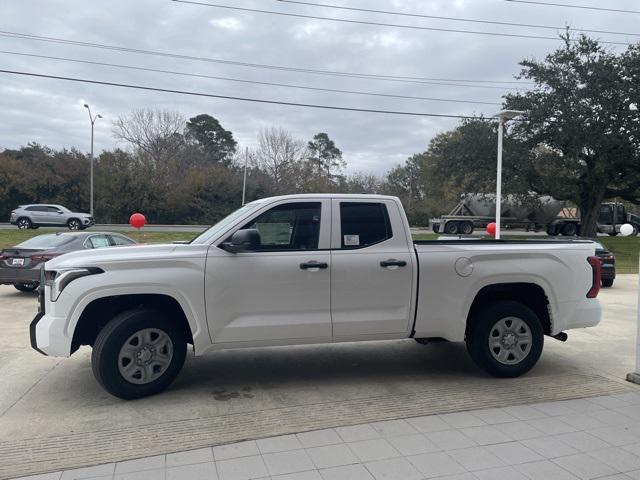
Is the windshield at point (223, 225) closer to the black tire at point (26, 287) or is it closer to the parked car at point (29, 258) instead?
the parked car at point (29, 258)

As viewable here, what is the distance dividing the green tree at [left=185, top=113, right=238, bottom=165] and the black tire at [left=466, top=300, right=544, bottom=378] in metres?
60.8

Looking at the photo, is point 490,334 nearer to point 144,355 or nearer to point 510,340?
point 510,340

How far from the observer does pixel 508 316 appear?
5.53 metres

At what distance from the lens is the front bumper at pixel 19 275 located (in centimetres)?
1062

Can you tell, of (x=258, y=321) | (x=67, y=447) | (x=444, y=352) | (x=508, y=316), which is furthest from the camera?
(x=444, y=352)

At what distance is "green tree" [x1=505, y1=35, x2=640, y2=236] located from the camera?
2811cm

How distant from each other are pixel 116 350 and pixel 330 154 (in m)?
71.7

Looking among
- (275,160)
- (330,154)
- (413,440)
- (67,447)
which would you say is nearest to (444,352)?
(413,440)

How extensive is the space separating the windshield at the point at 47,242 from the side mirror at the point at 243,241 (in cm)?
813

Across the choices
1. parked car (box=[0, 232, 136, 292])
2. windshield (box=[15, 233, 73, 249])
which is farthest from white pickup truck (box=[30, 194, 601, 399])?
windshield (box=[15, 233, 73, 249])

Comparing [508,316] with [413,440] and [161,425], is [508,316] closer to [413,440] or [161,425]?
[413,440]

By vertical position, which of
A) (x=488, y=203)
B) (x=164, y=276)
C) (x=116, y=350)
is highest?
(x=488, y=203)

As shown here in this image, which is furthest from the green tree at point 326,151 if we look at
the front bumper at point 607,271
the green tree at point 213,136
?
the front bumper at point 607,271

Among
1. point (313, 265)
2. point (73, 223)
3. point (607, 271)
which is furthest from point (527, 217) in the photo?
point (313, 265)
